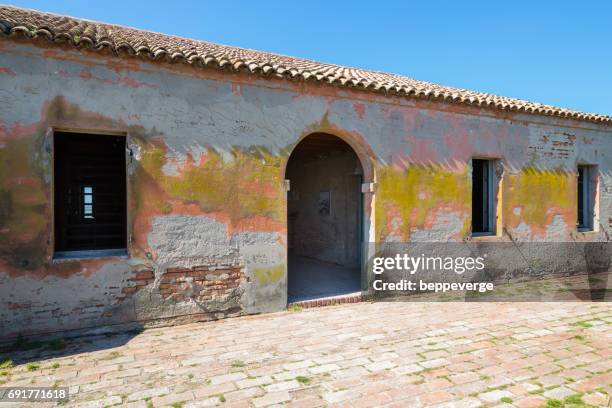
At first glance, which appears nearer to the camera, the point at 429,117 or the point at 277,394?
the point at 277,394

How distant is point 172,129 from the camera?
Result: 5.39m

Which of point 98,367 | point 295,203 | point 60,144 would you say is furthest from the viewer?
point 295,203

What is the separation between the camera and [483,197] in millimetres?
8508

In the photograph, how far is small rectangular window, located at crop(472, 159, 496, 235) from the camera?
329 inches

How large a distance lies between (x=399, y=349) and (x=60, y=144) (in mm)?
6077

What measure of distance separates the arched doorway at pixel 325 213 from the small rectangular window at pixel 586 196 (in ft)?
17.9

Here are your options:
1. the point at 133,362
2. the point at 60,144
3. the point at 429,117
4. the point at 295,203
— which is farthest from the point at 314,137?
the point at 133,362

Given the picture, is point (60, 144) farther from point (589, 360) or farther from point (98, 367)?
point (589, 360)

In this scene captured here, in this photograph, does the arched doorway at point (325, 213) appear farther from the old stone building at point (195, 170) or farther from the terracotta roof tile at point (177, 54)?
the terracotta roof tile at point (177, 54)

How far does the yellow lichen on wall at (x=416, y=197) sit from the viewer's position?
6926 mm

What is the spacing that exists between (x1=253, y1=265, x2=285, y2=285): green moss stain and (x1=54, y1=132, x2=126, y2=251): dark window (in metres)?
2.00

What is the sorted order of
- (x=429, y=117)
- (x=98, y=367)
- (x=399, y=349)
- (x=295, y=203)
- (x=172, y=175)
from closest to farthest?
(x=98, y=367), (x=399, y=349), (x=172, y=175), (x=429, y=117), (x=295, y=203)

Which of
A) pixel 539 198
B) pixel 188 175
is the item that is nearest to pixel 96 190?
pixel 188 175

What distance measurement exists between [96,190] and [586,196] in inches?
423
